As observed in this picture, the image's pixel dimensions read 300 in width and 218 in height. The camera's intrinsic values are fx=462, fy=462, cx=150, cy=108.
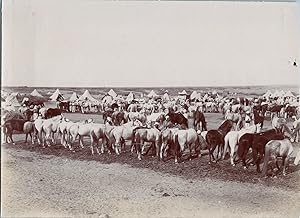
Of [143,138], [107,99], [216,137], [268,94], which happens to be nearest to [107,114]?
[107,99]

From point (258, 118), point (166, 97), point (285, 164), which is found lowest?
point (285, 164)

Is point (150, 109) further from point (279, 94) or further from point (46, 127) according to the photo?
point (279, 94)

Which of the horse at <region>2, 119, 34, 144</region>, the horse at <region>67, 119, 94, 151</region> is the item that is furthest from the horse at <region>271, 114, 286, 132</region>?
the horse at <region>2, 119, 34, 144</region>

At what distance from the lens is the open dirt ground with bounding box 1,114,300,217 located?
1.98 m

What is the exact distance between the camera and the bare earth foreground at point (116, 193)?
198cm

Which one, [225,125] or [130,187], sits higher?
[225,125]

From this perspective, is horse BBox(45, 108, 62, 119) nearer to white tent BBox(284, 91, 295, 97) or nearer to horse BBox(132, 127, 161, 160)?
horse BBox(132, 127, 161, 160)

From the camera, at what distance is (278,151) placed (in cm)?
212

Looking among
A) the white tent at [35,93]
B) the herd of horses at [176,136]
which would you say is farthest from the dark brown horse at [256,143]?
the white tent at [35,93]

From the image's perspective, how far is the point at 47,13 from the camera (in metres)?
2.02

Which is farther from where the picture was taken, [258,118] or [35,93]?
[258,118]

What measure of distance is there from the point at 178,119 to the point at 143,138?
18 centimetres

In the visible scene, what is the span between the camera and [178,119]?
6.91 ft

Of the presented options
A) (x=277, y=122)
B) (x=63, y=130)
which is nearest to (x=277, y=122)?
(x=277, y=122)
